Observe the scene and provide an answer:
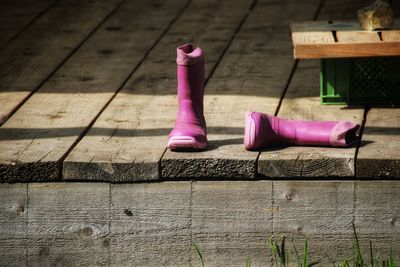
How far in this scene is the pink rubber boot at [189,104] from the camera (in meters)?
3.54

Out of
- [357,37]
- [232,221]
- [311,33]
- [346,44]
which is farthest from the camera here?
[311,33]

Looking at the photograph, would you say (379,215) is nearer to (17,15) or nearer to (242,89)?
(242,89)

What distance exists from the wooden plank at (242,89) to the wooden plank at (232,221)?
6 cm

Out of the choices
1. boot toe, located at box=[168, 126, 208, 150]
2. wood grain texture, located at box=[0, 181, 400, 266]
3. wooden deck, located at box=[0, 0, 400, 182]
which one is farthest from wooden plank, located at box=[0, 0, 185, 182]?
boot toe, located at box=[168, 126, 208, 150]

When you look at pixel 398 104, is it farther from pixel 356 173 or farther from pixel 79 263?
pixel 79 263

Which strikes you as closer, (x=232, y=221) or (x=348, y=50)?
(x=232, y=221)

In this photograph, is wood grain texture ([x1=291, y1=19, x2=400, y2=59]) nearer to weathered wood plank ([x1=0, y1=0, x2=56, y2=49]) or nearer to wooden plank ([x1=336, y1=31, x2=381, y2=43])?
wooden plank ([x1=336, y1=31, x2=381, y2=43])

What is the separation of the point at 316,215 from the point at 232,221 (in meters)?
0.30

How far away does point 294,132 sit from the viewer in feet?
11.8

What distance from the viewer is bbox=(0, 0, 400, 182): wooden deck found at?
3.50 m

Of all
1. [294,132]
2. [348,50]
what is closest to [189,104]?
[294,132]

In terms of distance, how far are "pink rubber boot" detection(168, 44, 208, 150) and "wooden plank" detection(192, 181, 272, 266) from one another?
0.16 metres

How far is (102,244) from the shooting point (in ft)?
11.9

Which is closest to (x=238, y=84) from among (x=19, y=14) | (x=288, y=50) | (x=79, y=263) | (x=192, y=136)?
(x=288, y=50)
